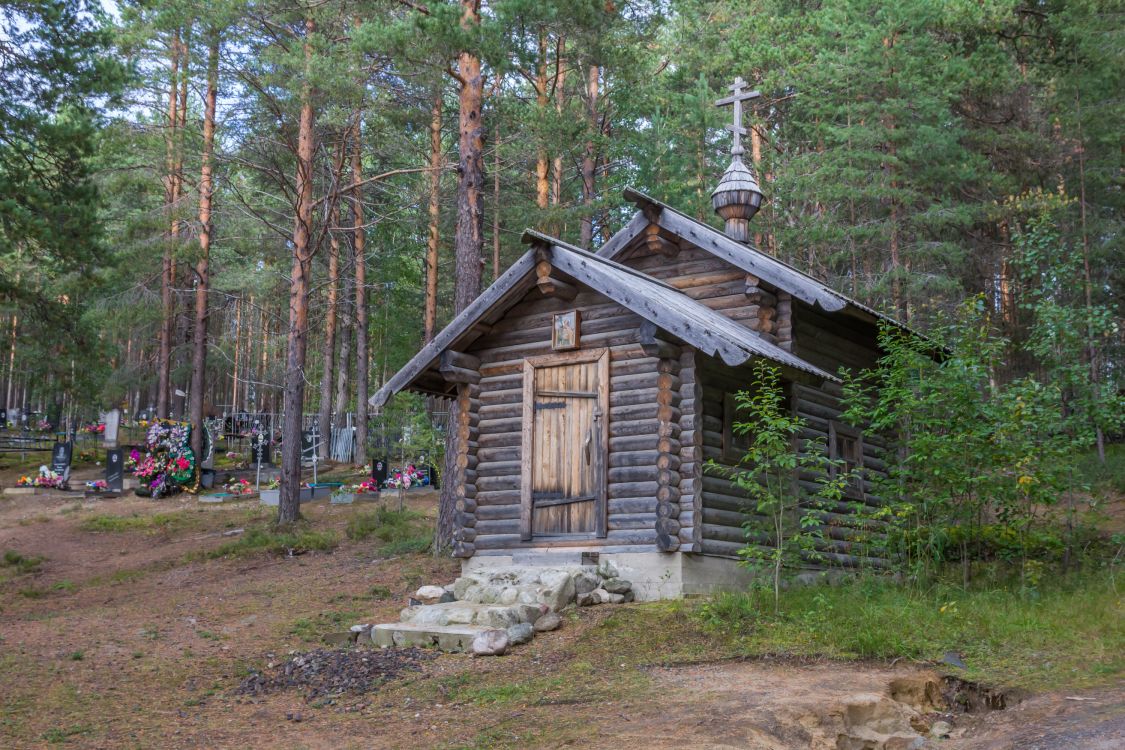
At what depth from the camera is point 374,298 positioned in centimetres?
4416

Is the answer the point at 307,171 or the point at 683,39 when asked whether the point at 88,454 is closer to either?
the point at 307,171

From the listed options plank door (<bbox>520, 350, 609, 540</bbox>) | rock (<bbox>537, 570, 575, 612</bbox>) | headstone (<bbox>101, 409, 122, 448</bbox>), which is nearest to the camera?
rock (<bbox>537, 570, 575, 612</bbox>)

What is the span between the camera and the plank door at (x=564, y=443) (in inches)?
564

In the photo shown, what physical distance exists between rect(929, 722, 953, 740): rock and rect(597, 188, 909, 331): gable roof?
6.57 m

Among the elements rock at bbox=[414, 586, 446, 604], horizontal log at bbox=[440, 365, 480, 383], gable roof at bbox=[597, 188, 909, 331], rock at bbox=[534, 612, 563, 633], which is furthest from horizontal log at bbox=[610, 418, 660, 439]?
rock at bbox=[414, 586, 446, 604]

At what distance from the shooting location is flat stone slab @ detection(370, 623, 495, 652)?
1175 cm

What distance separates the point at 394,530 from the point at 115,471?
42.0ft

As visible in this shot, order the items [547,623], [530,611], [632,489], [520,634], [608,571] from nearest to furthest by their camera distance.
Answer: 1. [520,634]
2. [547,623]
3. [530,611]
4. [608,571]
5. [632,489]

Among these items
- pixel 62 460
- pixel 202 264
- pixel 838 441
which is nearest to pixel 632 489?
pixel 838 441

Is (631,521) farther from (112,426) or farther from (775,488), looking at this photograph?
(112,426)

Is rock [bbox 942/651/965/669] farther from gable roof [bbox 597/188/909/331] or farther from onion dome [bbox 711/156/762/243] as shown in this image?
onion dome [bbox 711/156/762/243]

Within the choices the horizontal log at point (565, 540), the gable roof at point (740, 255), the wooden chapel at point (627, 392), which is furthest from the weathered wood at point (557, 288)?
the horizontal log at point (565, 540)

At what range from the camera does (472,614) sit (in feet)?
41.1

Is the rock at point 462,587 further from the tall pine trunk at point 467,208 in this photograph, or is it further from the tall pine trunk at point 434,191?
the tall pine trunk at point 434,191
